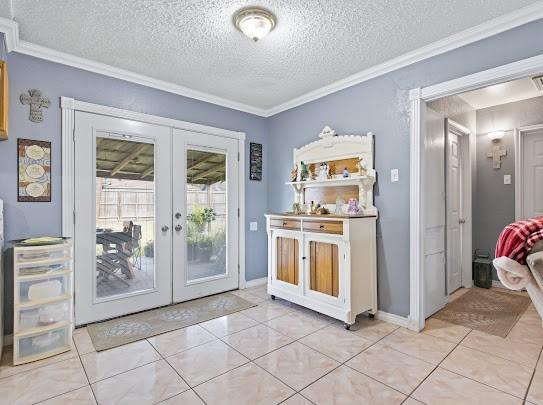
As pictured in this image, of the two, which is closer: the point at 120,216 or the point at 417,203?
the point at 417,203

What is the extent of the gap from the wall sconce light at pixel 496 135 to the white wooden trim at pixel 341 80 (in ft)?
7.29

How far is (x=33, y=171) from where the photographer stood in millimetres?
2449

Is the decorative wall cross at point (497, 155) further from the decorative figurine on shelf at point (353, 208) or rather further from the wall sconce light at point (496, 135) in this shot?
the decorative figurine on shelf at point (353, 208)

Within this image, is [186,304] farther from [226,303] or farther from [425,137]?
[425,137]

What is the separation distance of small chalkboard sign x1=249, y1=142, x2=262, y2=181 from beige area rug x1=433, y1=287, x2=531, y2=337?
2693 mm

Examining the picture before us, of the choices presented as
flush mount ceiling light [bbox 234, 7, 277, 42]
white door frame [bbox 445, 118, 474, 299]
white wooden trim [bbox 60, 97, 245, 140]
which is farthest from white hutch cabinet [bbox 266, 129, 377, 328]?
white door frame [bbox 445, 118, 474, 299]

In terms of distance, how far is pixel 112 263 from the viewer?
292 cm

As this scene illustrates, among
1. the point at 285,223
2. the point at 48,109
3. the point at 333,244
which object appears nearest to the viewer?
the point at 48,109

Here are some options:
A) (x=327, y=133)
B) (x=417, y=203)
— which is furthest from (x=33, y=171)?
(x=417, y=203)

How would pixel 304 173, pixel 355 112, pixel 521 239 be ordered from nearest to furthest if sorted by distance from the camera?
1. pixel 521 239
2. pixel 355 112
3. pixel 304 173

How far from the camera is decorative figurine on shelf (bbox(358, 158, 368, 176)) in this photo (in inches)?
115

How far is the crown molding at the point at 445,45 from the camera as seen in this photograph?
2.02 metres

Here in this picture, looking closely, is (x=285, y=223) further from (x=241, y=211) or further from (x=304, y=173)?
(x=241, y=211)

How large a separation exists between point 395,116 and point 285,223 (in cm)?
154
